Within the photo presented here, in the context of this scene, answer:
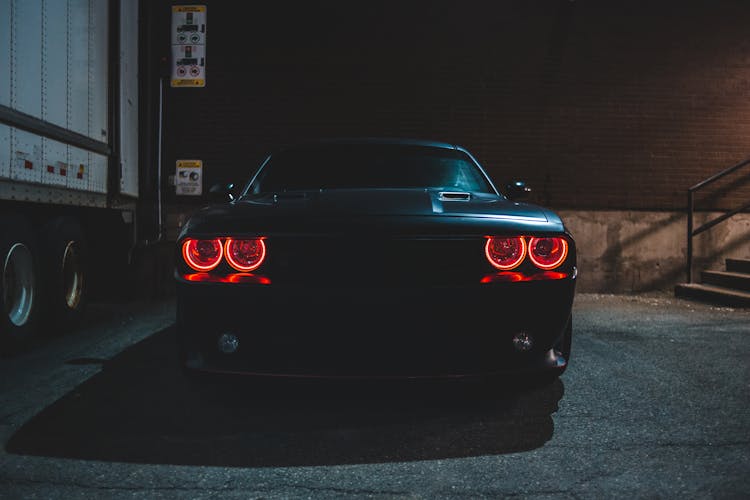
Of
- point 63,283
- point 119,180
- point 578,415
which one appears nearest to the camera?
point 578,415

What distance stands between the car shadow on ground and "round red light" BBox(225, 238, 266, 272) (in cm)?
46

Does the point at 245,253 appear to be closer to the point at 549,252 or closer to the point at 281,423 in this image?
the point at 281,423

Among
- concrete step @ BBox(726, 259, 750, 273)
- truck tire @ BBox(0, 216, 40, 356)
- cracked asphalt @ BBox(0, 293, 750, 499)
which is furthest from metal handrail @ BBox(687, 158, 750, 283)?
truck tire @ BBox(0, 216, 40, 356)

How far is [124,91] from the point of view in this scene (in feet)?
20.7

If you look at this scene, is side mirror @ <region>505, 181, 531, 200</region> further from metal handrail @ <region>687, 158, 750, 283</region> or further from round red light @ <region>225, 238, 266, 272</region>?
metal handrail @ <region>687, 158, 750, 283</region>

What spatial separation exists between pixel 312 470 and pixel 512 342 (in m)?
0.91

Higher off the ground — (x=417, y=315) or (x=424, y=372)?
(x=417, y=315)

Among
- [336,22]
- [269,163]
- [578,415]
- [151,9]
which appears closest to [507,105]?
[336,22]

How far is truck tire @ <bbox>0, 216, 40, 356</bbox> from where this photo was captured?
4.27m

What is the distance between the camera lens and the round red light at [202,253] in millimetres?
2535

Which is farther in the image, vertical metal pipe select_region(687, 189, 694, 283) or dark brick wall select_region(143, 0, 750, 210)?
dark brick wall select_region(143, 0, 750, 210)

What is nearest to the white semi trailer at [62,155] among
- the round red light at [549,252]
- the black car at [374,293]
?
the black car at [374,293]

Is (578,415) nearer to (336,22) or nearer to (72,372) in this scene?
(72,372)

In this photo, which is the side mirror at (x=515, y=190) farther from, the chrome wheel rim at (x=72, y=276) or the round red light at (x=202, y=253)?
the chrome wheel rim at (x=72, y=276)
